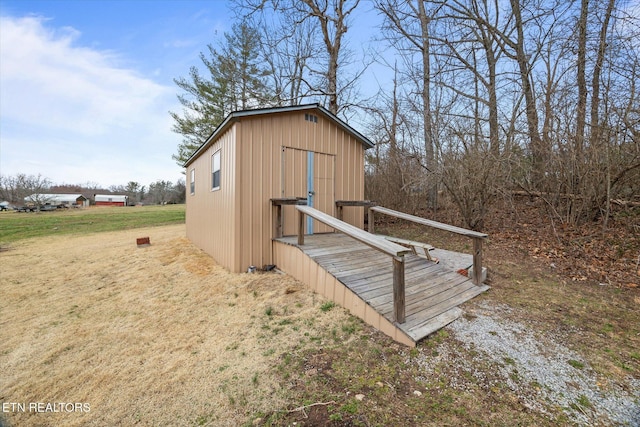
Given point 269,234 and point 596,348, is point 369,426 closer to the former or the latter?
point 596,348

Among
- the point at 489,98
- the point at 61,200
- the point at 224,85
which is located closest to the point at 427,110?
the point at 489,98

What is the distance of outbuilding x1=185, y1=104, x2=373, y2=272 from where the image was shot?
504cm

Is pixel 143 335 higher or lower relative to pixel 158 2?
lower

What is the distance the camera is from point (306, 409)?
1.93 m

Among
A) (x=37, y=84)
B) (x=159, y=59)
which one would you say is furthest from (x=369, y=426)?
(x=37, y=84)

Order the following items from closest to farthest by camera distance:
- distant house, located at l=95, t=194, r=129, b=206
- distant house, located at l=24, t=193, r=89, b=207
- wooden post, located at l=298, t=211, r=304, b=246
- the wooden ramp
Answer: the wooden ramp, wooden post, located at l=298, t=211, r=304, b=246, distant house, located at l=24, t=193, r=89, b=207, distant house, located at l=95, t=194, r=129, b=206

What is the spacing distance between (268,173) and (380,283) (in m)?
3.13

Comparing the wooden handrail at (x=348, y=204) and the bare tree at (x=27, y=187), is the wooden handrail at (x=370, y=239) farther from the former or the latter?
the bare tree at (x=27, y=187)

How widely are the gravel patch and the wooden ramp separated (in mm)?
314

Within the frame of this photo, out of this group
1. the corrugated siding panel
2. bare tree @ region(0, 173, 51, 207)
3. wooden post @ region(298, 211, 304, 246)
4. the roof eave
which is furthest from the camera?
bare tree @ region(0, 173, 51, 207)

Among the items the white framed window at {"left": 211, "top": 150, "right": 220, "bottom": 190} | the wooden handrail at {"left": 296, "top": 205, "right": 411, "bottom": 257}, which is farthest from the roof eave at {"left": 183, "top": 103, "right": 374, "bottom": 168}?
the wooden handrail at {"left": 296, "top": 205, "right": 411, "bottom": 257}

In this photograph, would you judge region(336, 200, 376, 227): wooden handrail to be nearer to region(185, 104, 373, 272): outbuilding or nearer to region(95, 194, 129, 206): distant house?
region(185, 104, 373, 272): outbuilding

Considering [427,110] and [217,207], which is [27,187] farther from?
[427,110]

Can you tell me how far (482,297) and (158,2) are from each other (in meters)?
11.7
